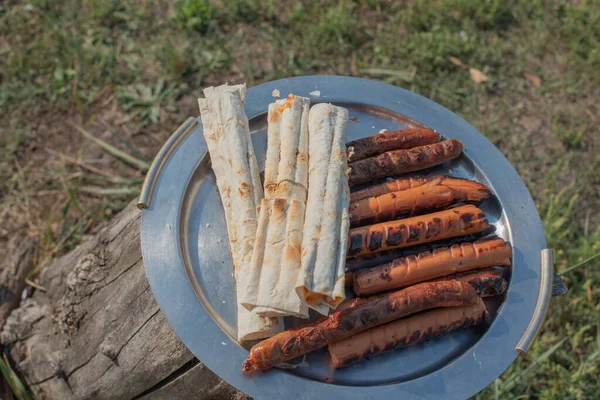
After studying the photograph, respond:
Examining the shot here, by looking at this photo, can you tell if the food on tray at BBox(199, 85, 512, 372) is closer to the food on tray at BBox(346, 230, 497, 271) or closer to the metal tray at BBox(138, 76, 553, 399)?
the food on tray at BBox(346, 230, 497, 271)

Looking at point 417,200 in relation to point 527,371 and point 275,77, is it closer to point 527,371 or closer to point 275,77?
point 527,371

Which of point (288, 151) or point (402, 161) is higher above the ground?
point (288, 151)

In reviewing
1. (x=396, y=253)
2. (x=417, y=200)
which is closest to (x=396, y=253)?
(x=396, y=253)

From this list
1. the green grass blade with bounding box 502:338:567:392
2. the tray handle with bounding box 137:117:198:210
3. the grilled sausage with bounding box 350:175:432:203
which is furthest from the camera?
the green grass blade with bounding box 502:338:567:392

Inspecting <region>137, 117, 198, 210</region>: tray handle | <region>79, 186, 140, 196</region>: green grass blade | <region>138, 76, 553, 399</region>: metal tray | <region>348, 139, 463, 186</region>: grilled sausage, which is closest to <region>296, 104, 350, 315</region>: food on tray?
<region>348, 139, 463, 186</region>: grilled sausage

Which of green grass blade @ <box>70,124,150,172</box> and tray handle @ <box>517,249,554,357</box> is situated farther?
green grass blade @ <box>70,124,150,172</box>

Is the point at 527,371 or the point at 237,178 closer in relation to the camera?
the point at 237,178
